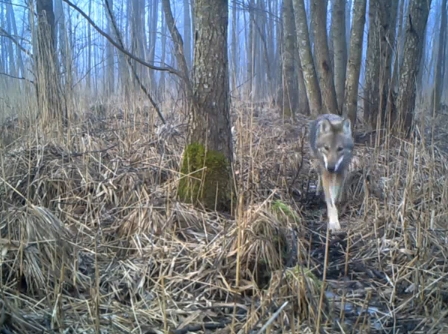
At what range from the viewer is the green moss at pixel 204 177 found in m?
3.77

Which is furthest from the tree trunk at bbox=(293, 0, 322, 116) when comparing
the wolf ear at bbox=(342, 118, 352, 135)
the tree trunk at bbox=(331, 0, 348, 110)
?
the wolf ear at bbox=(342, 118, 352, 135)

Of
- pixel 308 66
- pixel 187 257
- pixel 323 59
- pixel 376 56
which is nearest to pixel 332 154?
pixel 187 257

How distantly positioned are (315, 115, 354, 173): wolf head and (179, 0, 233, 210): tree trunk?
1486 mm

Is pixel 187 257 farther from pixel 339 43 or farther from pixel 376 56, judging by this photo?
pixel 339 43

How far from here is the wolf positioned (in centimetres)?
471

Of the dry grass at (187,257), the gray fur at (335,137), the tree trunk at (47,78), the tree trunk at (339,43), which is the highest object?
the tree trunk at (339,43)

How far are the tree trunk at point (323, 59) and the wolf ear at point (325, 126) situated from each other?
7.57 feet

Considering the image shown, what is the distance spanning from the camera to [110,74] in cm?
740

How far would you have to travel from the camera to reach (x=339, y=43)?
8.72 metres

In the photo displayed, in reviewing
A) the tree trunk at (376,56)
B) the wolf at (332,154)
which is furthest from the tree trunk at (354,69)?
the wolf at (332,154)

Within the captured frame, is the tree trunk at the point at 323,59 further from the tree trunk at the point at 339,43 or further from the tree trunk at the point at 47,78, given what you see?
the tree trunk at the point at 47,78

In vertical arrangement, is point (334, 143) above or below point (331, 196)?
above

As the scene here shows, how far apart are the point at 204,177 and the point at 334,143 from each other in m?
1.90

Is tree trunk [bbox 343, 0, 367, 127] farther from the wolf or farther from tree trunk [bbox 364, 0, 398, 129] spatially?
the wolf
